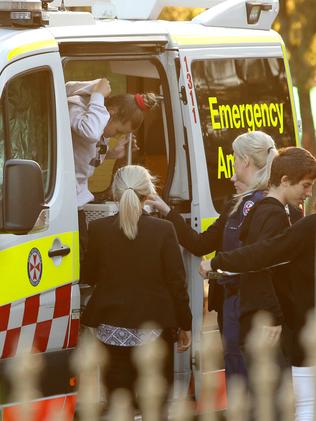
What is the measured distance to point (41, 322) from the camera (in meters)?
6.40

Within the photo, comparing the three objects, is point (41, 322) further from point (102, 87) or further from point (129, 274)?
point (102, 87)

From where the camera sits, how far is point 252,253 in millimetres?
6098

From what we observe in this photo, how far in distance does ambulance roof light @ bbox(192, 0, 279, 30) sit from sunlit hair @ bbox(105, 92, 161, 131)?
2.45 feet

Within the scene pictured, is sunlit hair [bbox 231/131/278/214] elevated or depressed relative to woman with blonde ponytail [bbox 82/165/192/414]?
elevated

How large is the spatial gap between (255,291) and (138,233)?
0.68 metres

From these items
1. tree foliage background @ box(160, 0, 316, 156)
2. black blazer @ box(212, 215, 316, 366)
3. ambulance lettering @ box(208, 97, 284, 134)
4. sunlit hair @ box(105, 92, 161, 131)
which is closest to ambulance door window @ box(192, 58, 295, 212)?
ambulance lettering @ box(208, 97, 284, 134)

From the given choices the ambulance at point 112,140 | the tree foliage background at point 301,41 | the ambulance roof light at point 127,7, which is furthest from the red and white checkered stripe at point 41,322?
the tree foliage background at point 301,41

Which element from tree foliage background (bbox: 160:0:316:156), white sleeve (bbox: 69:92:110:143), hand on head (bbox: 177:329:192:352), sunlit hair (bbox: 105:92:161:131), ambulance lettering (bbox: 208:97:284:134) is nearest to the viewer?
white sleeve (bbox: 69:92:110:143)

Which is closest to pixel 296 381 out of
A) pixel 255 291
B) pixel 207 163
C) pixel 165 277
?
pixel 255 291

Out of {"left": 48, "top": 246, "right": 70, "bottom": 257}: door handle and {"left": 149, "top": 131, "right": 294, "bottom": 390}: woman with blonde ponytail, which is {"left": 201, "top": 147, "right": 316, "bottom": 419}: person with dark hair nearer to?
{"left": 149, "top": 131, "right": 294, "bottom": 390}: woman with blonde ponytail

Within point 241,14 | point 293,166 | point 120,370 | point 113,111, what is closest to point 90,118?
point 113,111

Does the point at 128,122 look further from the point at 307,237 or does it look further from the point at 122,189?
the point at 307,237

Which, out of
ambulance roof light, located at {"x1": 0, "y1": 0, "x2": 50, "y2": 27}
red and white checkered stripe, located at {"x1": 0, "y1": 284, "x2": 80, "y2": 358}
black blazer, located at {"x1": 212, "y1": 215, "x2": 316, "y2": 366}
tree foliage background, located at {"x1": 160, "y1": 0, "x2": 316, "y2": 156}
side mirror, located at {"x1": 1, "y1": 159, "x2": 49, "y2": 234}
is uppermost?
tree foliage background, located at {"x1": 160, "y1": 0, "x2": 316, "y2": 156}

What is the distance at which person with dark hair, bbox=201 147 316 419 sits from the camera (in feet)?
20.1
